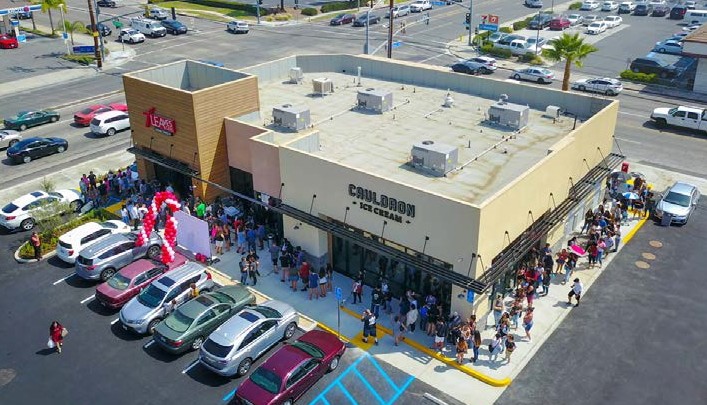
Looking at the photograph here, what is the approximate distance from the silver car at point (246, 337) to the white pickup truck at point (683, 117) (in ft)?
118

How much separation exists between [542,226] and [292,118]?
1349 cm

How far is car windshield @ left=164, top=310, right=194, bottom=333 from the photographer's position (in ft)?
79.8

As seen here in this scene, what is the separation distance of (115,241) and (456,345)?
16.8 m

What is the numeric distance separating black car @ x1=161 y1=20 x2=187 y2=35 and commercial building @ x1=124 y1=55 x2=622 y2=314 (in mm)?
44042

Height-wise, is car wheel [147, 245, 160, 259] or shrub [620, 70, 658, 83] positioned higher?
shrub [620, 70, 658, 83]

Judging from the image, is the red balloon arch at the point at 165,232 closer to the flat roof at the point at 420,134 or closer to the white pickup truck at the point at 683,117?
the flat roof at the point at 420,134

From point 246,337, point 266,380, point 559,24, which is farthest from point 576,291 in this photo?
point 559,24

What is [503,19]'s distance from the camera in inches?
3484

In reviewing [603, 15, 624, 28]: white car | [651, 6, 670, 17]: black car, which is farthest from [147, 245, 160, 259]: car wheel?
[651, 6, 670, 17]: black car

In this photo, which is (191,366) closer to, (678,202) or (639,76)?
(678,202)

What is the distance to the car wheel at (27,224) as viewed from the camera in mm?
33938

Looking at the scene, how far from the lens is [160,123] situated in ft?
110

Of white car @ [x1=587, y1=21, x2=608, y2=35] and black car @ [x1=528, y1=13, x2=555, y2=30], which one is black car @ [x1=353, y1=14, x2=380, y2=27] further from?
white car @ [x1=587, y1=21, x2=608, y2=35]

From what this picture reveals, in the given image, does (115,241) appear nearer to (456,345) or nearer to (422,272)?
(422,272)
